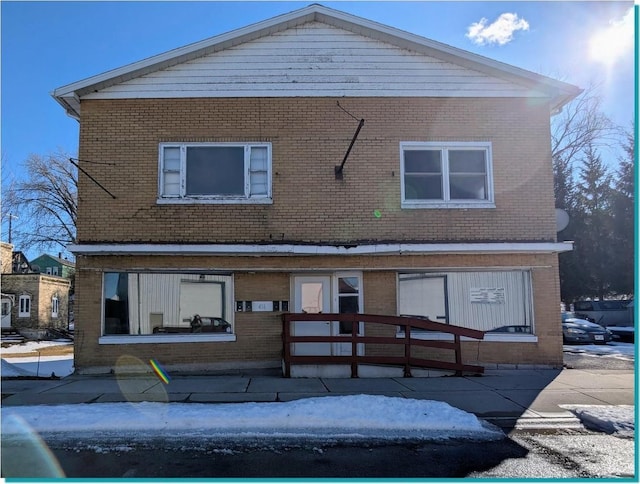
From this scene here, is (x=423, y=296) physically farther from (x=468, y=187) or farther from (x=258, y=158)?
(x=258, y=158)

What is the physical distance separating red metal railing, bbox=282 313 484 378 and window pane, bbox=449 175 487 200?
3.25m

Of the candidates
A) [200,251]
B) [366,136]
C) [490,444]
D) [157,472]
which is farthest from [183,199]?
[490,444]

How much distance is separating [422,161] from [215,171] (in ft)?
15.6

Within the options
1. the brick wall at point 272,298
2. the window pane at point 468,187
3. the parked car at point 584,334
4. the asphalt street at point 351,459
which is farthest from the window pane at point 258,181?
the parked car at point 584,334

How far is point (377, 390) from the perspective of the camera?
8.71 meters

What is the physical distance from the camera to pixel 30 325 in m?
34.0

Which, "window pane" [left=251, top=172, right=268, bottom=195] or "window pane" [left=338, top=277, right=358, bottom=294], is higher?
"window pane" [left=251, top=172, right=268, bottom=195]

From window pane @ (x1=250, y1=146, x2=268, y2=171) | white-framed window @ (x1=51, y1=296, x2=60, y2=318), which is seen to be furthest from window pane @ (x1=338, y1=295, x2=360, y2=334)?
white-framed window @ (x1=51, y1=296, x2=60, y2=318)

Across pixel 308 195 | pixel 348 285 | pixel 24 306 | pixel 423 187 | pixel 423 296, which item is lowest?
pixel 24 306

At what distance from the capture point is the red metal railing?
9.93 meters

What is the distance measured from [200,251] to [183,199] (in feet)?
4.36

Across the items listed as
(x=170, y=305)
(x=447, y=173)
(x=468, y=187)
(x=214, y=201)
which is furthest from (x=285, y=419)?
(x=468, y=187)

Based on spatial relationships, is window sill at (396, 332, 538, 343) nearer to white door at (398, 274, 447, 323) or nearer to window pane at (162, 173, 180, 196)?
white door at (398, 274, 447, 323)

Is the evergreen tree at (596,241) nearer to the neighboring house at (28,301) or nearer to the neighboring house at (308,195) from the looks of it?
the neighboring house at (308,195)
